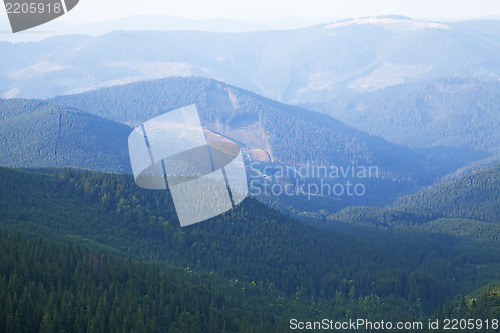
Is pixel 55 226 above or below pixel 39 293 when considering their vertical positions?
below

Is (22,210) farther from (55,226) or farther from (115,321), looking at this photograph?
(115,321)

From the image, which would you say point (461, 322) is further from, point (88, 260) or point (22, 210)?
point (22, 210)

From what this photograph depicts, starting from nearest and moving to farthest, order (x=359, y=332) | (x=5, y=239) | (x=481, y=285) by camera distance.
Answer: (x=5, y=239), (x=359, y=332), (x=481, y=285)

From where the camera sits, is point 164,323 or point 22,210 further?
point 22,210

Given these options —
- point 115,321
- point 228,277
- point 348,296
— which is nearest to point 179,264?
point 228,277

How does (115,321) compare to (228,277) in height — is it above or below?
above

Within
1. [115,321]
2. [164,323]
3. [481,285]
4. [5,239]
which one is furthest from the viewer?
[481,285]

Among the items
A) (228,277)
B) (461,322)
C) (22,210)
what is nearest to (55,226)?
(22,210)

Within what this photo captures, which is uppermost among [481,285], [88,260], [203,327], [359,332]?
[88,260]

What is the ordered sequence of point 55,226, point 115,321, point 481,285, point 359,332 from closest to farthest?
point 115,321
point 359,332
point 55,226
point 481,285
